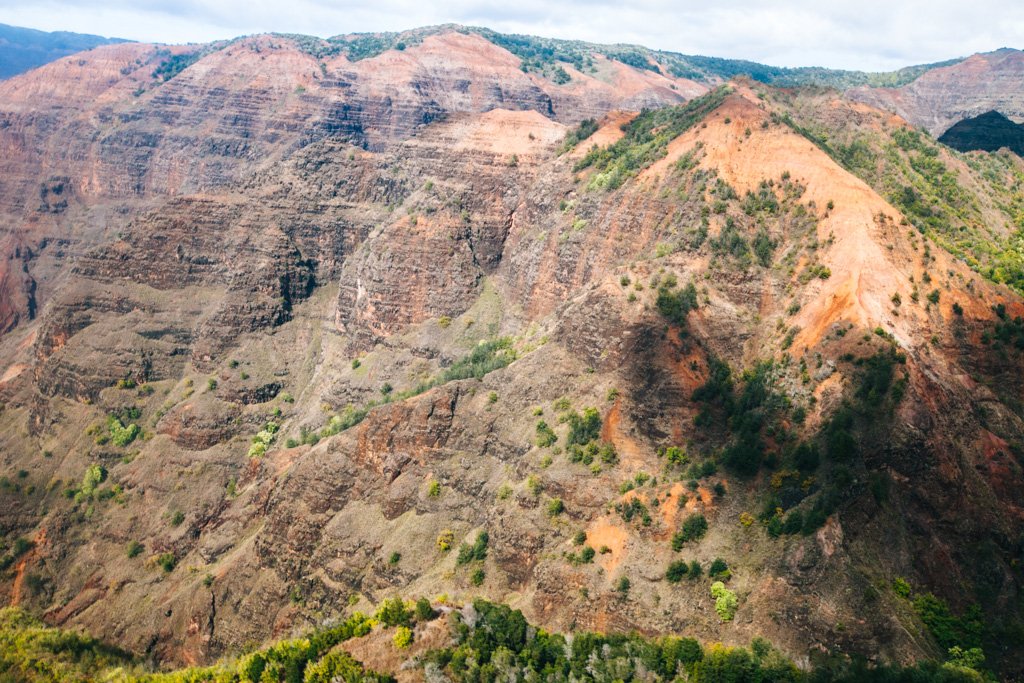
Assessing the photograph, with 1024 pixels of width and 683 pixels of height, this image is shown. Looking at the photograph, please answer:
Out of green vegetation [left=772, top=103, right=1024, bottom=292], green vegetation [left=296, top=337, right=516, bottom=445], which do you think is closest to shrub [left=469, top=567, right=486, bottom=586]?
A: green vegetation [left=296, top=337, right=516, bottom=445]

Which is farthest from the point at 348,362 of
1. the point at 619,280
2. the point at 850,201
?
the point at 850,201

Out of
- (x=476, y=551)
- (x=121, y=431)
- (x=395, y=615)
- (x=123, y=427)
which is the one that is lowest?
(x=123, y=427)

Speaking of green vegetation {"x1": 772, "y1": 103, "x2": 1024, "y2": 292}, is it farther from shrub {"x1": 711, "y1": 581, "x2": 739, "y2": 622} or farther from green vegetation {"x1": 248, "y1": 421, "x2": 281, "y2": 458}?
green vegetation {"x1": 248, "y1": 421, "x2": 281, "y2": 458}

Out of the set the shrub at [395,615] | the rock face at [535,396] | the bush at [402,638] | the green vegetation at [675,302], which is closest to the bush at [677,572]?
the rock face at [535,396]

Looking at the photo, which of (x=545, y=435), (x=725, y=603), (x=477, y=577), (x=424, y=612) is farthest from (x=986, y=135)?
(x=424, y=612)

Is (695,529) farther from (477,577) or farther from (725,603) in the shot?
(477,577)

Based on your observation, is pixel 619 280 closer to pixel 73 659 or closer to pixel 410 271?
pixel 410 271
